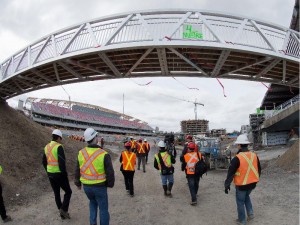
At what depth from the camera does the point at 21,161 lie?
1052 centimetres

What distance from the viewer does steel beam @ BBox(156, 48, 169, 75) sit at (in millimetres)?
10465

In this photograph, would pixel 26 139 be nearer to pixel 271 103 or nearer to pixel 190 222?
pixel 190 222

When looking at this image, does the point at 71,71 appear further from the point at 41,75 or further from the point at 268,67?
the point at 268,67

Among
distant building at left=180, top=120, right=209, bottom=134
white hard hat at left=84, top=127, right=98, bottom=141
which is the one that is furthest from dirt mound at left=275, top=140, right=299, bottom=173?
distant building at left=180, top=120, right=209, bottom=134

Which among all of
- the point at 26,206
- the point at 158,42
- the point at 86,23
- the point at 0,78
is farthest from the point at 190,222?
the point at 0,78

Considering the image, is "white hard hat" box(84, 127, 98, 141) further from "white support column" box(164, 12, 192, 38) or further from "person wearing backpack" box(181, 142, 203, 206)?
"white support column" box(164, 12, 192, 38)

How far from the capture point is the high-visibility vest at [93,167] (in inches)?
182

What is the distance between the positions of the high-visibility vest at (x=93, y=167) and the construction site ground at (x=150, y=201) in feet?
5.35

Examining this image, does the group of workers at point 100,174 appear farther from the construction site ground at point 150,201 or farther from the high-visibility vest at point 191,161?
the construction site ground at point 150,201

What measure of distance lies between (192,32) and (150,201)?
6340 mm

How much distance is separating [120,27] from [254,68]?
6.73 m

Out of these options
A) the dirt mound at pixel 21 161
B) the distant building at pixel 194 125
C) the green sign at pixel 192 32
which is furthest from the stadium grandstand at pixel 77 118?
the green sign at pixel 192 32

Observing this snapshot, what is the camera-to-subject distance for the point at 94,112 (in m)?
86.8

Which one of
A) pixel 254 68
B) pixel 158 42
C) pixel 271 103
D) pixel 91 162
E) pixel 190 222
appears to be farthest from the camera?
pixel 271 103
